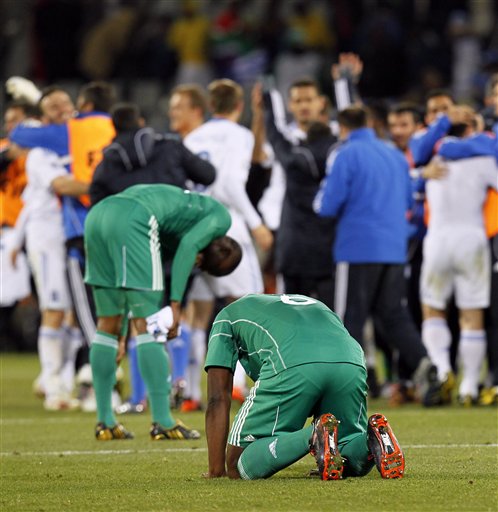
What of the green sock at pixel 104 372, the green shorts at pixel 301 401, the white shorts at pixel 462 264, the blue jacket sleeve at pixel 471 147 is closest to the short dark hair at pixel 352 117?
the blue jacket sleeve at pixel 471 147

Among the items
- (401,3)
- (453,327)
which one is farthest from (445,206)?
(401,3)

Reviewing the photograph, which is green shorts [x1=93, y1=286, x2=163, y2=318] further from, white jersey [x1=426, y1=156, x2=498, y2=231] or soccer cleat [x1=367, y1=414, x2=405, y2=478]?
white jersey [x1=426, y1=156, x2=498, y2=231]

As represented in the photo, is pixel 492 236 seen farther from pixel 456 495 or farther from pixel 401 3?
pixel 401 3

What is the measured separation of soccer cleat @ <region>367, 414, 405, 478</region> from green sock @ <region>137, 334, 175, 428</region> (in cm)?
245

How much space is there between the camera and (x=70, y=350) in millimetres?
13438

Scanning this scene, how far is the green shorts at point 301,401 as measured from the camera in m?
6.86

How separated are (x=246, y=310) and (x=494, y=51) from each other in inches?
545

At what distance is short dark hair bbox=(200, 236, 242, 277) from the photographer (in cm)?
853

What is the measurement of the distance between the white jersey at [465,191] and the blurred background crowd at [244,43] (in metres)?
7.11

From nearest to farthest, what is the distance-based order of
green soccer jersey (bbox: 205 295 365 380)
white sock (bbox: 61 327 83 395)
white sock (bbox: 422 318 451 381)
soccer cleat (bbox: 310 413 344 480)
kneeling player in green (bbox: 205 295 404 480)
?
soccer cleat (bbox: 310 413 344 480), kneeling player in green (bbox: 205 295 404 480), green soccer jersey (bbox: 205 295 365 380), white sock (bbox: 422 318 451 381), white sock (bbox: 61 327 83 395)

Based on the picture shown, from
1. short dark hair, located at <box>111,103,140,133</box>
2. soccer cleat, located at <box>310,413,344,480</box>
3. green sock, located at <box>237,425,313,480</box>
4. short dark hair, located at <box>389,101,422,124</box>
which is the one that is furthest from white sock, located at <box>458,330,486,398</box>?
soccer cleat, located at <box>310,413,344,480</box>

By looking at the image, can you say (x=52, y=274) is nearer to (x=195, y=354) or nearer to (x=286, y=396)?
(x=195, y=354)

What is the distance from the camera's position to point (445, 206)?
12.2 m

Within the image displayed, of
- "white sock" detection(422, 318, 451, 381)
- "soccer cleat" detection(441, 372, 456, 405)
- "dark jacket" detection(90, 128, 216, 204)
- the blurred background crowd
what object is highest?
the blurred background crowd
